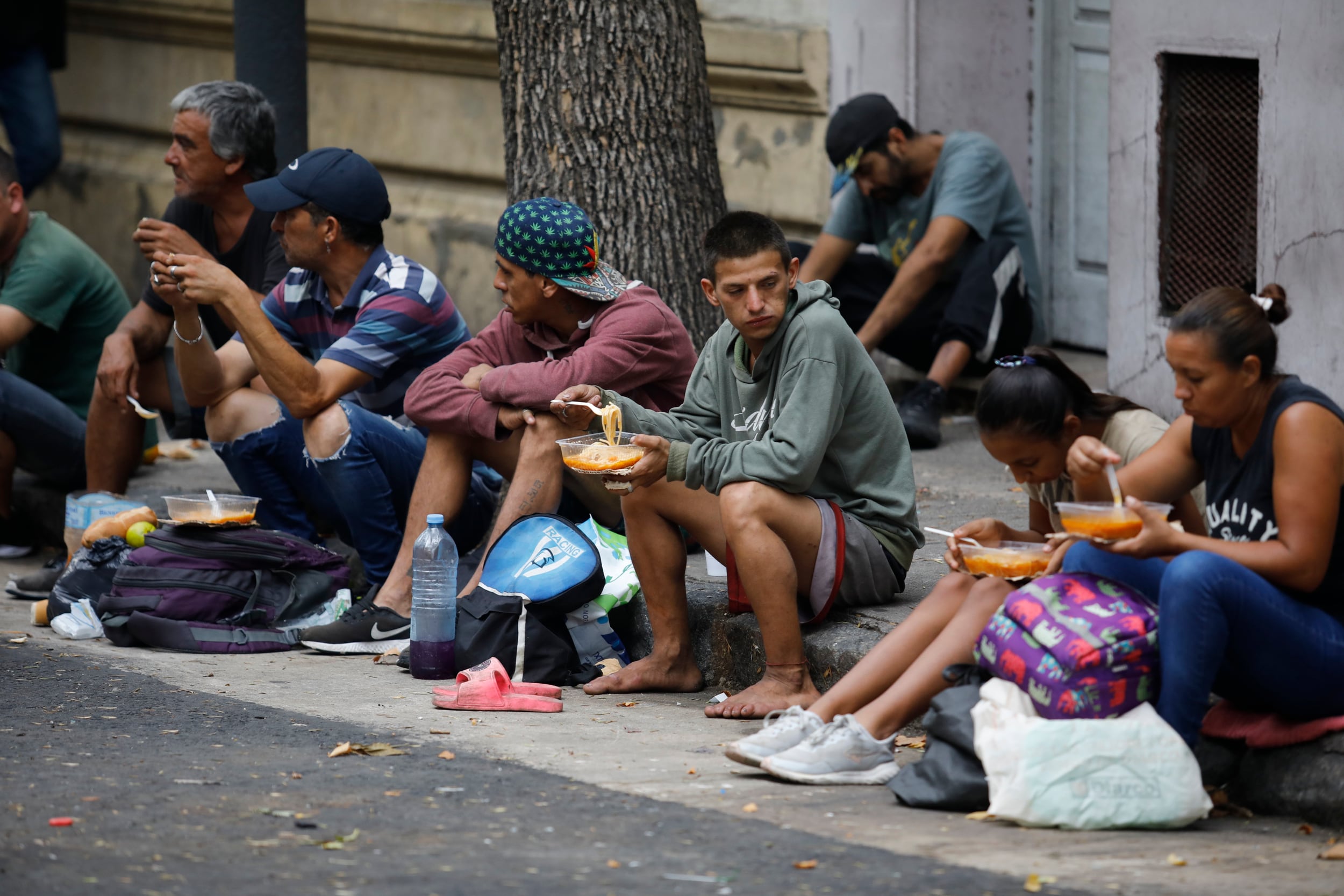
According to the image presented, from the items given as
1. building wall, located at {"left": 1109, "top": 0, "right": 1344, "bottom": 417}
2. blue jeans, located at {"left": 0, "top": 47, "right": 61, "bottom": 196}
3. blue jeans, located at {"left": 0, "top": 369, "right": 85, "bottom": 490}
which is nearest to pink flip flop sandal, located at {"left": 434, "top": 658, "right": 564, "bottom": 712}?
blue jeans, located at {"left": 0, "top": 369, "right": 85, "bottom": 490}

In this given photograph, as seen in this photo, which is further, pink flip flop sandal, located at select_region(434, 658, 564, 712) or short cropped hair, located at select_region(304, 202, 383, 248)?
short cropped hair, located at select_region(304, 202, 383, 248)

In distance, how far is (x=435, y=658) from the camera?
16.0ft

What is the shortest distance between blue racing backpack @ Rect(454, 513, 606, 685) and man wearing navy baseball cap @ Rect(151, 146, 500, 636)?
51cm

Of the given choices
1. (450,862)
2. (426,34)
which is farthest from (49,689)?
(426,34)

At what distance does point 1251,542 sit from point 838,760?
37.2 inches

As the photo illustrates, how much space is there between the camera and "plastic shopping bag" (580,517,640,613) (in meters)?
5.05

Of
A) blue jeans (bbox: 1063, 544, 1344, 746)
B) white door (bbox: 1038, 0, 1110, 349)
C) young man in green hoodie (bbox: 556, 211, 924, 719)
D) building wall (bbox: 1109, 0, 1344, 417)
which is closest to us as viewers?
blue jeans (bbox: 1063, 544, 1344, 746)

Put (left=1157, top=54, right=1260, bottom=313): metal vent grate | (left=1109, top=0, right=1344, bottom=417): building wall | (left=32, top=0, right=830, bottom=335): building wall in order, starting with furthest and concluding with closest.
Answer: (left=32, top=0, right=830, bottom=335): building wall, (left=1157, top=54, right=1260, bottom=313): metal vent grate, (left=1109, top=0, right=1344, bottom=417): building wall

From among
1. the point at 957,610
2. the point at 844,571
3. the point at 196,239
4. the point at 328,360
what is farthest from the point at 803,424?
the point at 196,239

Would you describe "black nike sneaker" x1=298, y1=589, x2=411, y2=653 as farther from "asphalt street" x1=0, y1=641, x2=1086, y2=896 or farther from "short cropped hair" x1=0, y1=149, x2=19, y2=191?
"short cropped hair" x1=0, y1=149, x2=19, y2=191

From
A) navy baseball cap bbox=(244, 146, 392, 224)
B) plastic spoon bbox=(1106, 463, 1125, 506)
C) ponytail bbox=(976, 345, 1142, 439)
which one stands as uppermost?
navy baseball cap bbox=(244, 146, 392, 224)

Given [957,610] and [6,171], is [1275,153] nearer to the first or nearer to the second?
[957,610]

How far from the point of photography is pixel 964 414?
736cm

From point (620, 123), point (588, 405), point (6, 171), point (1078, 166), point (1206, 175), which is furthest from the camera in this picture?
point (1078, 166)
